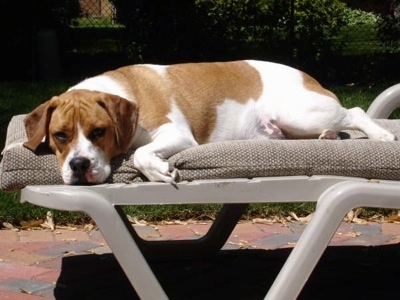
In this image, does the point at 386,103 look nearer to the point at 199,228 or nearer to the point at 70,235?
the point at 199,228

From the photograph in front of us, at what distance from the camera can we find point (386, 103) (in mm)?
4711

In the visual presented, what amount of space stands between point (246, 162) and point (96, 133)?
58 cm

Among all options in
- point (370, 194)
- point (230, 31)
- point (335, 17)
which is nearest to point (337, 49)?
point (335, 17)

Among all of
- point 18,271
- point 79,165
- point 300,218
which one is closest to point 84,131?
point 79,165

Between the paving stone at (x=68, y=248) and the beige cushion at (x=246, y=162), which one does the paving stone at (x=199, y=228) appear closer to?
the paving stone at (x=68, y=248)

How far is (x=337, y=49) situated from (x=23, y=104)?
445cm

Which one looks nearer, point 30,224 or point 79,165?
point 79,165

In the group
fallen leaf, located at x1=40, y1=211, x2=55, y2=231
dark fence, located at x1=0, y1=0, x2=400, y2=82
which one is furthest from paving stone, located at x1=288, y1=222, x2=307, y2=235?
dark fence, located at x1=0, y1=0, x2=400, y2=82

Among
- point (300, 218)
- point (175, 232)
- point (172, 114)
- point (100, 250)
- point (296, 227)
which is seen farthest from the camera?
point (300, 218)

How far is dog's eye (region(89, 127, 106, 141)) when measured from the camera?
3.39 meters

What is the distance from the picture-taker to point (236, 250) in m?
4.70

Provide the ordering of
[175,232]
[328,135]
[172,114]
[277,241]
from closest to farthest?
1. [172,114]
2. [328,135]
3. [277,241]
4. [175,232]

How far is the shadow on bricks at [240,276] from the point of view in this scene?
4023 millimetres

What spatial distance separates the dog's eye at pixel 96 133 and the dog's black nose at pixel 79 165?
0.14 metres
